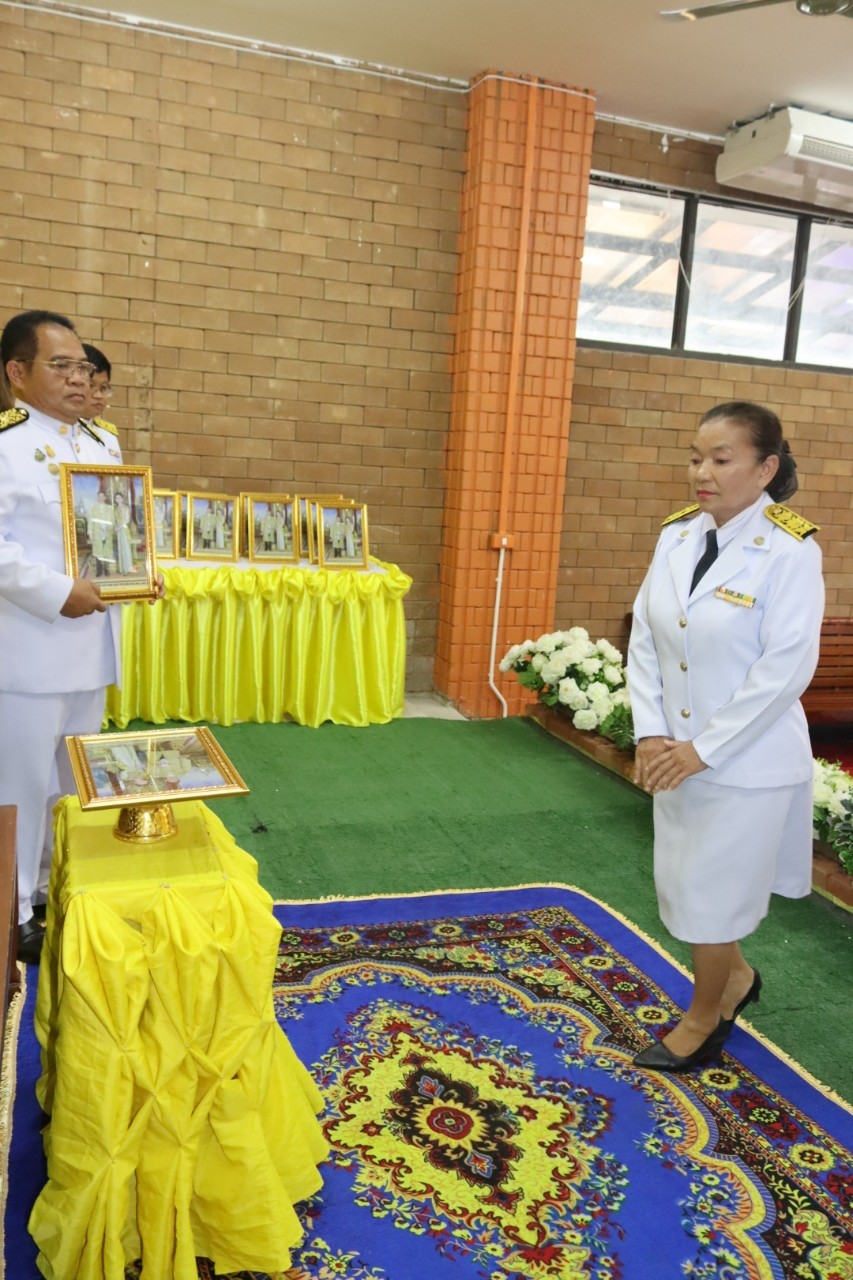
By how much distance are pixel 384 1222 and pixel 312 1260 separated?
0.16 meters

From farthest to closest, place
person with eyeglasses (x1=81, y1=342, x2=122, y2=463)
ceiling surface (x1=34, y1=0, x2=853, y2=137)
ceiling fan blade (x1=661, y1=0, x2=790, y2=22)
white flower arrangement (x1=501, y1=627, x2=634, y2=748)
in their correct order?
white flower arrangement (x1=501, y1=627, x2=634, y2=748)
ceiling surface (x1=34, y1=0, x2=853, y2=137)
ceiling fan blade (x1=661, y1=0, x2=790, y2=22)
person with eyeglasses (x1=81, y1=342, x2=122, y2=463)

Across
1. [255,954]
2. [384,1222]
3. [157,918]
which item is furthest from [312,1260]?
[157,918]

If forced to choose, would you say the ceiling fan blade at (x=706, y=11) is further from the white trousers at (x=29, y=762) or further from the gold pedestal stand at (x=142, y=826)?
the gold pedestal stand at (x=142, y=826)

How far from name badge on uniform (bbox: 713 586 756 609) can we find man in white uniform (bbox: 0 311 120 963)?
1548 millimetres

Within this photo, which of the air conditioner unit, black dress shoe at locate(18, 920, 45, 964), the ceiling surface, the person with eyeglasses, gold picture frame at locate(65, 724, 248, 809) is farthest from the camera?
the air conditioner unit

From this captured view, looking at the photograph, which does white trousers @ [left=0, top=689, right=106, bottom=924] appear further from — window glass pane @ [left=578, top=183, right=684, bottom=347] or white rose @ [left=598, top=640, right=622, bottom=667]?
window glass pane @ [left=578, top=183, right=684, bottom=347]

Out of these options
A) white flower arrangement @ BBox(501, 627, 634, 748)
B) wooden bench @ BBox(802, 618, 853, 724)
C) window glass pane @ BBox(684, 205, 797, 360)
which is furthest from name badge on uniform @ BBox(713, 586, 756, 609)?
window glass pane @ BBox(684, 205, 797, 360)

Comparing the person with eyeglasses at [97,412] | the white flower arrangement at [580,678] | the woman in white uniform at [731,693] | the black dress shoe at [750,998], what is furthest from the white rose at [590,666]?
the woman in white uniform at [731,693]

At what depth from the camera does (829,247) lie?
7.18m

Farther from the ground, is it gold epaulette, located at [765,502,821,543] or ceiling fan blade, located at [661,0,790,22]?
ceiling fan blade, located at [661,0,790,22]

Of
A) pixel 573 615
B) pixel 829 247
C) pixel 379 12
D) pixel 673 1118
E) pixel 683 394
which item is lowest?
pixel 673 1118

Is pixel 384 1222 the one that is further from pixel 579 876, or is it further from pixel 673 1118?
pixel 579 876

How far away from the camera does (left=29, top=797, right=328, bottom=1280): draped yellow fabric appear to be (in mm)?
1673

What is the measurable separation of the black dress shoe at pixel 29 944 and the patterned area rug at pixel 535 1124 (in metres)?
0.48
